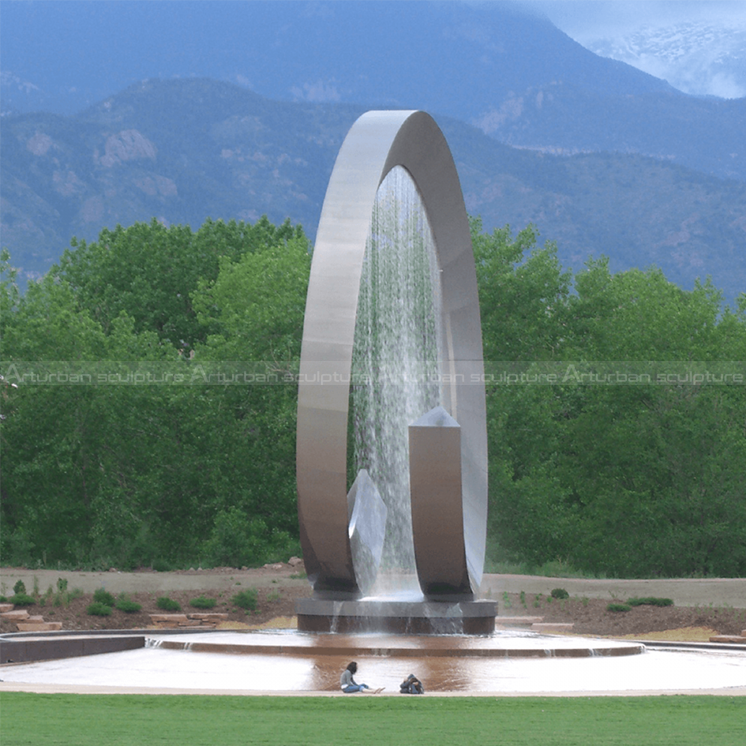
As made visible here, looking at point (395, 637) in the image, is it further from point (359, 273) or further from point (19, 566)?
point (19, 566)

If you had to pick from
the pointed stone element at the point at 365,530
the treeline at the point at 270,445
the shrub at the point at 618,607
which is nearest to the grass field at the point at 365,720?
the pointed stone element at the point at 365,530

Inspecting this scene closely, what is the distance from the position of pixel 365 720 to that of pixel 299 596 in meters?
17.0

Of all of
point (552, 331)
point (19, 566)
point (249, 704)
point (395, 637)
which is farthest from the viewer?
point (552, 331)

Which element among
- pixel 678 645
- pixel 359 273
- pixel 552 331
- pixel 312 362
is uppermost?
pixel 552 331

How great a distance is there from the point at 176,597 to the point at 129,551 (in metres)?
7.44

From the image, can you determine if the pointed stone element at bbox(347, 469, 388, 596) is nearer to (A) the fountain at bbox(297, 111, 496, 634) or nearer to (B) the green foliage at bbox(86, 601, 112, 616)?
(A) the fountain at bbox(297, 111, 496, 634)

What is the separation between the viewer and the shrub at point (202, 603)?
23.0 meters

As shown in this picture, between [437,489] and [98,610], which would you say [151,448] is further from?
[437,489]

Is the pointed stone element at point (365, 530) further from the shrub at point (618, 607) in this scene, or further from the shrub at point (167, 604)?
the shrub at point (618, 607)

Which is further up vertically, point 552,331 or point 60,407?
point 552,331

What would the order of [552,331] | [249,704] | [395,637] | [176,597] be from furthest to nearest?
[552,331] → [176,597] → [395,637] → [249,704]

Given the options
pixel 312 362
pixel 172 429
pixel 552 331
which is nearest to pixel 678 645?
pixel 312 362

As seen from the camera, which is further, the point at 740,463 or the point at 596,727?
the point at 740,463

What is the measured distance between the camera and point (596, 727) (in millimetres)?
8359
